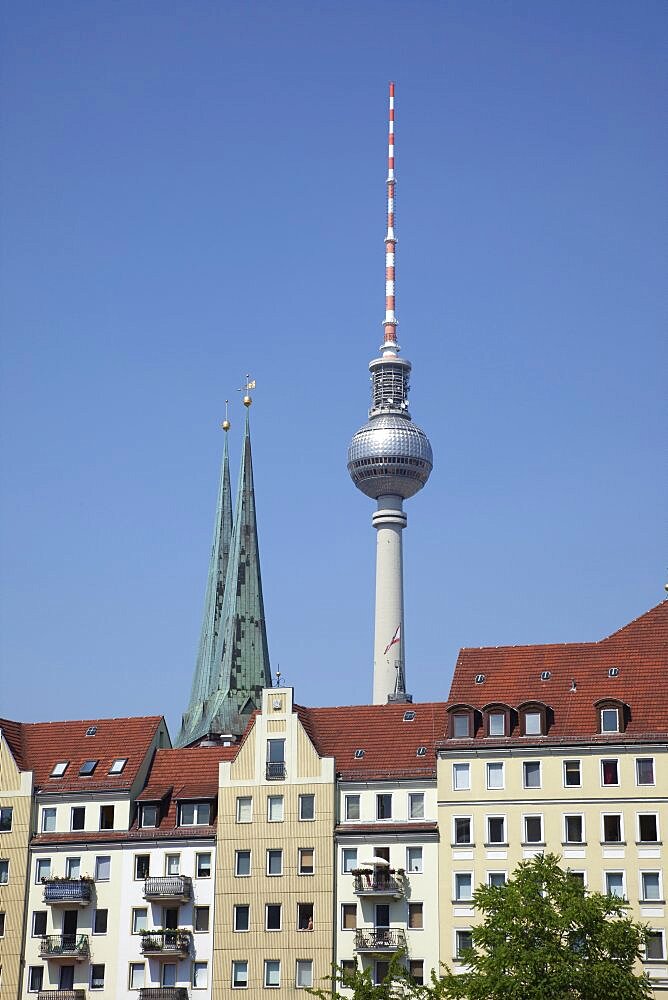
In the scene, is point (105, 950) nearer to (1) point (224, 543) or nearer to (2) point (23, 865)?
(2) point (23, 865)

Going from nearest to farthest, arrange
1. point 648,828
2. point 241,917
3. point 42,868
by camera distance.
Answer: point 648,828, point 241,917, point 42,868

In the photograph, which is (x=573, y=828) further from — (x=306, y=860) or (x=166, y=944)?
(x=166, y=944)

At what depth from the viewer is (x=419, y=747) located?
10119cm

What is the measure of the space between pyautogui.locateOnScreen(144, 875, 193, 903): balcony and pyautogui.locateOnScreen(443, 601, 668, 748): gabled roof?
55.0 ft

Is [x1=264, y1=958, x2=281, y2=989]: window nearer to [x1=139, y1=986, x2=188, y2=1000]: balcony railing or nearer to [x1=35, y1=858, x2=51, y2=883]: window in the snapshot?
[x1=139, y1=986, x2=188, y2=1000]: balcony railing

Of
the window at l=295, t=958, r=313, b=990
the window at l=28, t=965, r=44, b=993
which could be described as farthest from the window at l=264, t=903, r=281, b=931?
the window at l=28, t=965, r=44, b=993

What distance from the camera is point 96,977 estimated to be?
99688 mm

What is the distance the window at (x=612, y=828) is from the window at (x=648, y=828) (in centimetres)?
105

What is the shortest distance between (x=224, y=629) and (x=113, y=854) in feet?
296

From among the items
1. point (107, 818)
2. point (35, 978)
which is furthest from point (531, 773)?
point (35, 978)

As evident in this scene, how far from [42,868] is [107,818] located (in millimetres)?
4703

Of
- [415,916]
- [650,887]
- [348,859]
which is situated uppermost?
[348,859]

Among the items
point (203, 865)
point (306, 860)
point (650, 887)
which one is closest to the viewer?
point (650, 887)

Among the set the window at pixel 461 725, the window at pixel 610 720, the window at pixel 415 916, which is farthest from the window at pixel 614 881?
the window at pixel 461 725
